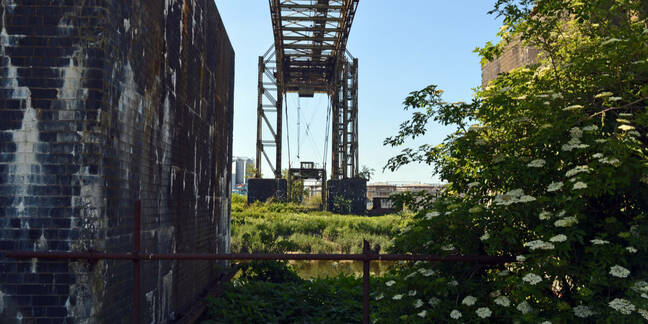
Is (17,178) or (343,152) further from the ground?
(343,152)

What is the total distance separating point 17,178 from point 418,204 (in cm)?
398

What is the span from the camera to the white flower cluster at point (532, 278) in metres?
3.84

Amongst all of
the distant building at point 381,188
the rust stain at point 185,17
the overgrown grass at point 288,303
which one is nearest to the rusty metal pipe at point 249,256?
the overgrown grass at point 288,303

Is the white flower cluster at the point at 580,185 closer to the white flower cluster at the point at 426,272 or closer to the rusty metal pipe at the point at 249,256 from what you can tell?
the rusty metal pipe at the point at 249,256

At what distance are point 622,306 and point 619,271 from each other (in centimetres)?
26

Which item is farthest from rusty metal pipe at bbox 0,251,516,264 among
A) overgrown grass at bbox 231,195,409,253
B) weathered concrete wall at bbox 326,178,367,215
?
weathered concrete wall at bbox 326,178,367,215

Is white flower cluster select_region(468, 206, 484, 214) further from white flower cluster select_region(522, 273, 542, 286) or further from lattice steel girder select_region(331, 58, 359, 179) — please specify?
lattice steel girder select_region(331, 58, 359, 179)

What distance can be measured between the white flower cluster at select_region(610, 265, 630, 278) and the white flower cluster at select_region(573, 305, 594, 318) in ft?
1.11

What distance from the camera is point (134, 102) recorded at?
5883mm

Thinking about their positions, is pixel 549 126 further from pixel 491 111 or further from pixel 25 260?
pixel 25 260

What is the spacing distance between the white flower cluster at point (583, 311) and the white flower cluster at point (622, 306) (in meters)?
0.21

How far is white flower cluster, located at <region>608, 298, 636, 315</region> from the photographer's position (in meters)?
3.65

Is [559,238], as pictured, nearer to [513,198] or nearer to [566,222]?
[566,222]

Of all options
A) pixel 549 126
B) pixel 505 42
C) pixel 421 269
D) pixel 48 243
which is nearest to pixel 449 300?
pixel 421 269
